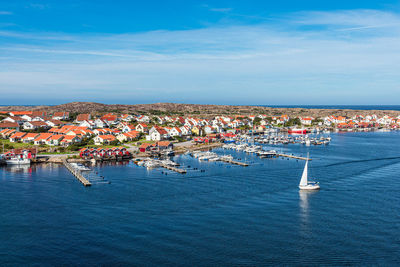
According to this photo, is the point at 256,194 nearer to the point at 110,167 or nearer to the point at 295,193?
the point at 295,193

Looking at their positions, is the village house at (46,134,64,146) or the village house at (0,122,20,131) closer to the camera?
the village house at (46,134,64,146)

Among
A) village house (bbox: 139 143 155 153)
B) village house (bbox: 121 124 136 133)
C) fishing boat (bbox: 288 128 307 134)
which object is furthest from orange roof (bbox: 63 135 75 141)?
fishing boat (bbox: 288 128 307 134)

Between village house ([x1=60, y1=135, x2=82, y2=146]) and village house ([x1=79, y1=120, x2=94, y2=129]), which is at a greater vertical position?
village house ([x1=79, y1=120, x2=94, y2=129])

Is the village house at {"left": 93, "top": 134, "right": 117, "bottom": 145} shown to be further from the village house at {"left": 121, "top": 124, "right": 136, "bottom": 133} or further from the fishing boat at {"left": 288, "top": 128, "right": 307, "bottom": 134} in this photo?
the fishing boat at {"left": 288, "top": 128, "right": 307, "bottom": 134}

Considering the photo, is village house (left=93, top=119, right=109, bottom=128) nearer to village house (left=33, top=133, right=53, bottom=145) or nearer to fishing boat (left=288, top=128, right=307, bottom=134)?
village house (left=33, top=133, right=53, bottom=145)

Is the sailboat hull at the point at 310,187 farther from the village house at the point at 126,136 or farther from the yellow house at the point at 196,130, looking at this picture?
the yellow house at the point at 196,130

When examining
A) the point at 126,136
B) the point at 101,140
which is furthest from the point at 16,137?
the point at 126,136

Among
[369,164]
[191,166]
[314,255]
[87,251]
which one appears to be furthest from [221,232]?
[369,164]

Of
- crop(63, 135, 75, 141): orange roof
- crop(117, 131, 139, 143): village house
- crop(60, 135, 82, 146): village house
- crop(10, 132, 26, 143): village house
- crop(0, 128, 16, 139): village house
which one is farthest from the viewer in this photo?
crop(117, 131, 139, 143): village house

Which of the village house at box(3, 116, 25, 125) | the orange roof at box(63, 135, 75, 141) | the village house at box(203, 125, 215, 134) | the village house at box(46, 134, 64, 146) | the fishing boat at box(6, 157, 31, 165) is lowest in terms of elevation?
the fishing boat at box(6, 157, 31, 165)

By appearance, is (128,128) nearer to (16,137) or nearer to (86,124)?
(86,124)

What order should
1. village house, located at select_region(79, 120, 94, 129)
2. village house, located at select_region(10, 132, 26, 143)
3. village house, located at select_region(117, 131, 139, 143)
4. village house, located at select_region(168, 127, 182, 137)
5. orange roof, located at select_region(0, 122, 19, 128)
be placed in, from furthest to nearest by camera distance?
village house, located at select_region(79, 120, 94, 129) < village house, located at select_region(168, 127, 182, 137) < orange roof, located at select_region(0, 122, 19, 128) < village house, located at select_region(117, 131, 139, 143) < village house, located at select_region(10, 132, 26, 143)
